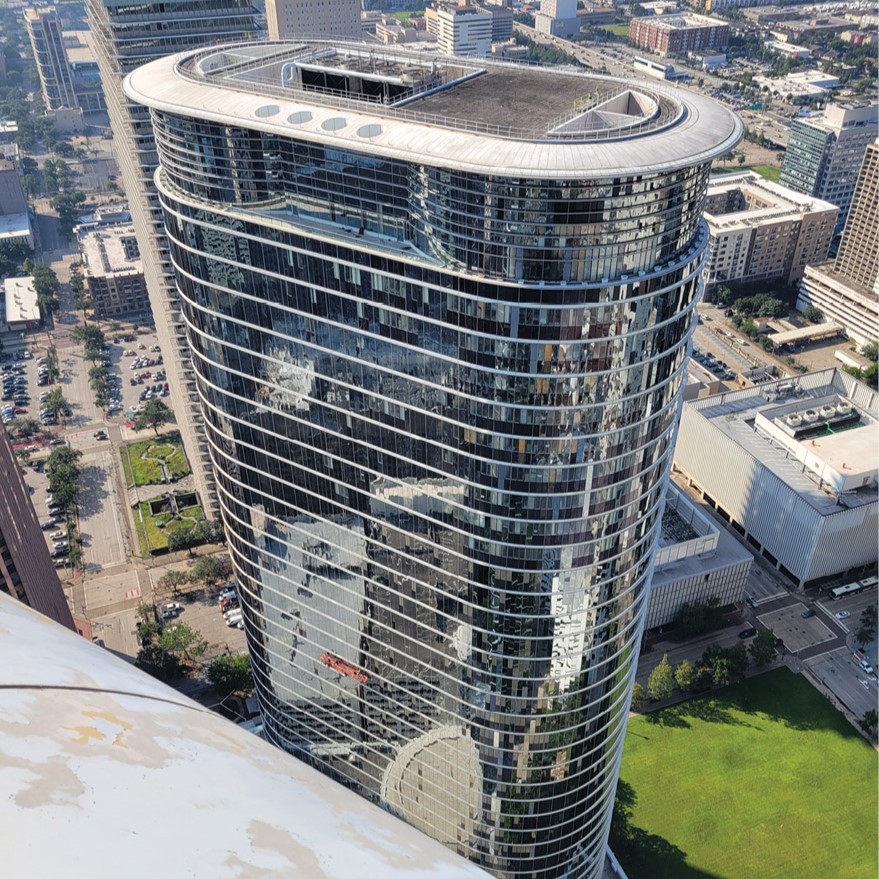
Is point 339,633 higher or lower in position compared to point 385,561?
lower

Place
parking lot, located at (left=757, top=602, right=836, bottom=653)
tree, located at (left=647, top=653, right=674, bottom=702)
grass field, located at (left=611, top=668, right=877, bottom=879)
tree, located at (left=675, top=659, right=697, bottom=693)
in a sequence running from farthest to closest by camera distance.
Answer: parking lot, located at (left=757, top=602, right=836, bottom=653)
tree, located at (left=675, top=659, right=697, bottom=693)
tree, located at (left=647, top=653, right=674, bottom=702)
grass field, located at (left=611, top=668, right=877, bottom=879)

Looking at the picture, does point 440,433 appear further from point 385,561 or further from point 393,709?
point 393,709

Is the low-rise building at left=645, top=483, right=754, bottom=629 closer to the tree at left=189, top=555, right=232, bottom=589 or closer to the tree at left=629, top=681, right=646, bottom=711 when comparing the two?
the tree at left=629, top=681, right=646, bottom=711

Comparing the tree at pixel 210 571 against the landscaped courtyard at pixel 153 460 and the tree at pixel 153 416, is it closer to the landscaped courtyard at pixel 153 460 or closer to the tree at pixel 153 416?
the landscaped courtyard at pixel 153 460

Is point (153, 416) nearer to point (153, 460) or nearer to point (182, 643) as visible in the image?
point (153, 460)

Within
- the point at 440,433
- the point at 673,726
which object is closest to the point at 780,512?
the point at 673,726

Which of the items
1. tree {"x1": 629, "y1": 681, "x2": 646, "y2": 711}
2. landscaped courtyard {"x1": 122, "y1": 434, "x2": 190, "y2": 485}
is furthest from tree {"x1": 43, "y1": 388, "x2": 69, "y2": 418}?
tree {"x1": 629, "y1": 681, "x2": 646, "y2": 711}
